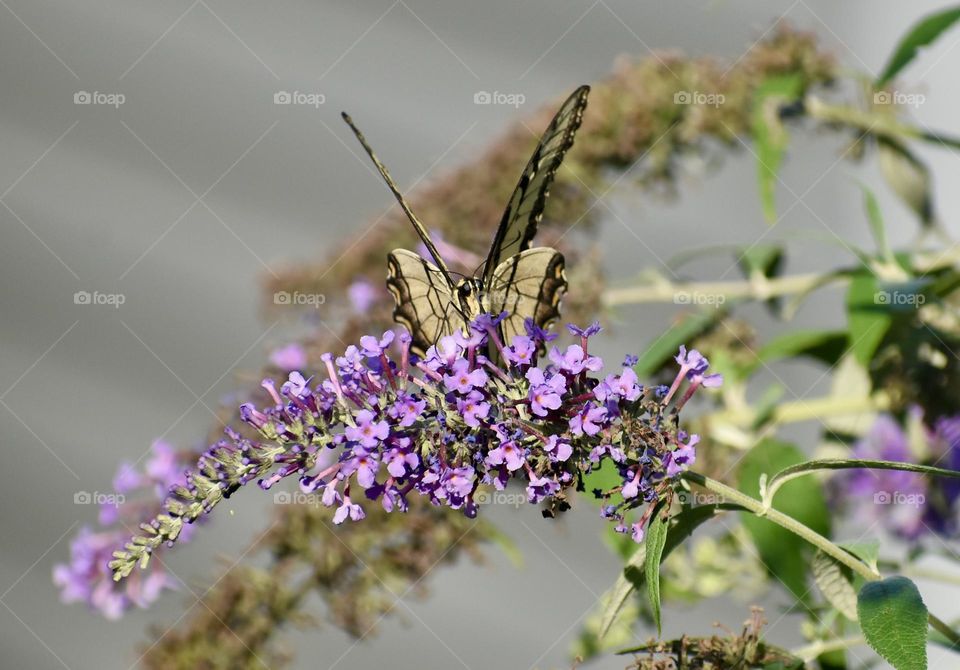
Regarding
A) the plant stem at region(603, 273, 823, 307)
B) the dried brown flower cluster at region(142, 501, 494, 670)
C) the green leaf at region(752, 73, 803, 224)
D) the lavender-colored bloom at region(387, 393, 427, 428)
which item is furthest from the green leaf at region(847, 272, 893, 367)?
the lavender-colored bloom at region(387, 393, 427, 428)

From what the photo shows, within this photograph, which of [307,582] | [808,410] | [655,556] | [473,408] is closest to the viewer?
[655,556]

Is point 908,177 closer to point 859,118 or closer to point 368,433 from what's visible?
point 859,118

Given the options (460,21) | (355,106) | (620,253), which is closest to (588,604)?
(620,253)

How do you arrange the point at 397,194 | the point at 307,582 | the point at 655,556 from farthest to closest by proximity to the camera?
the point at 307,582
the point at 397,194
the point at 655,556

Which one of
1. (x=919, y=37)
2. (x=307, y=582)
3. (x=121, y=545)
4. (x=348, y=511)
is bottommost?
(x=121, y=545)

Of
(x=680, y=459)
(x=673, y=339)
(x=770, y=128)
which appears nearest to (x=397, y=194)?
(x=680, y=459)

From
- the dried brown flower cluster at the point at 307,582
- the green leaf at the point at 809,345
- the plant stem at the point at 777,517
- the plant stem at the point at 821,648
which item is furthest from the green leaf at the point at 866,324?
the dried brown flower cluster at the point at 307,582
